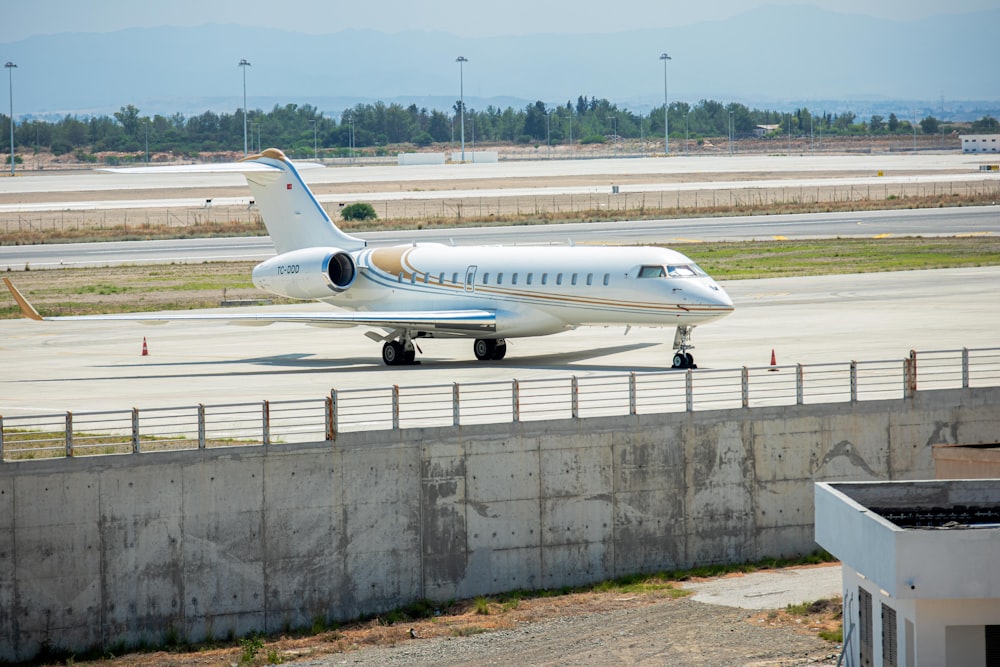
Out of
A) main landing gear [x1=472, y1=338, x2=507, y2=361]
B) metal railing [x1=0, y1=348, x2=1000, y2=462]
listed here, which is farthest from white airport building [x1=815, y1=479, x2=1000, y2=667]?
main landing gear [x1=472, y1=338, x2=507, y2=361]

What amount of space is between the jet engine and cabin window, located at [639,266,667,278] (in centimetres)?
891

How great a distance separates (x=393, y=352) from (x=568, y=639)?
51.8 feet

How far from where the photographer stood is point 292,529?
24.2 meters

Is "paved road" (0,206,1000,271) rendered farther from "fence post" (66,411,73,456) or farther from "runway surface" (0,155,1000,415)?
"fence post" (66,411,73,456)

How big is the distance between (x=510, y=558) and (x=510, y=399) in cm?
422

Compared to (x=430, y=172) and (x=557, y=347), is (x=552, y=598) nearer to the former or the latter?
(x=557, y=347)

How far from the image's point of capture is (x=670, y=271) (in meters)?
A: 33.9

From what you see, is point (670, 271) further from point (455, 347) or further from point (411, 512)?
point (411, 512)

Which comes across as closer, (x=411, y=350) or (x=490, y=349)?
(x=490, y=349)

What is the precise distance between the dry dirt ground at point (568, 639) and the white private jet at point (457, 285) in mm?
10393

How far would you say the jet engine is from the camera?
3841 cm

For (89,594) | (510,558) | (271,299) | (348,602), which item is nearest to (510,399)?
(510,558)

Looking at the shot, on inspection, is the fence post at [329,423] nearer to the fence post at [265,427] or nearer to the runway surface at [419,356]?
the fence post at [265,427]

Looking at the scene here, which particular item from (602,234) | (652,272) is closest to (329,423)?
(652,272)
